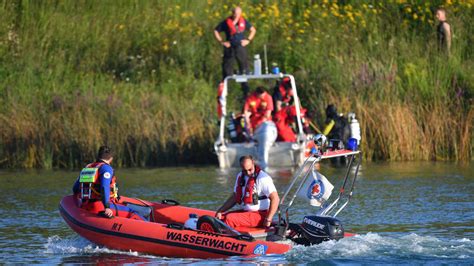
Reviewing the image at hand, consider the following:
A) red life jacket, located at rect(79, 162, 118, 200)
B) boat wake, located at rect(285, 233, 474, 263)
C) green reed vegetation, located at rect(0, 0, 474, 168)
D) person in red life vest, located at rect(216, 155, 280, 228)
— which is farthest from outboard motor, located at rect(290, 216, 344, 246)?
green reed vegetation, located at rect(0, 0, 474, 168)

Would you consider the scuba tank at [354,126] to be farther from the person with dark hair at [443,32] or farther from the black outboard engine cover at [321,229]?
the black outboard engine cover at [321,229]

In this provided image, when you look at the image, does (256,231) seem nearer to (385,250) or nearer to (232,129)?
(385,250)

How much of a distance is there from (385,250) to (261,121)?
10616 mm

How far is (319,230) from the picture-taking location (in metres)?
13.7

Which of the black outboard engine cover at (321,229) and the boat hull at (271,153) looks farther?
the boat hull at (271,153)

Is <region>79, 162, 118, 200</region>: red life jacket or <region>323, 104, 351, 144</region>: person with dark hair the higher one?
<region>323, 104, 351, 144</region>: person with dark hair

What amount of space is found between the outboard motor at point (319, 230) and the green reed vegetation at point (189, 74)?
987 cm

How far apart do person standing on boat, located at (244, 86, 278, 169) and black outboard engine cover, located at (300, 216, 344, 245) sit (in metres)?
9.13

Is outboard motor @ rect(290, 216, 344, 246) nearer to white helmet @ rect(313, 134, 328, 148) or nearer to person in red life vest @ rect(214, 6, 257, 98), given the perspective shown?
white helmet @ rect(313, 134, 328, 148)

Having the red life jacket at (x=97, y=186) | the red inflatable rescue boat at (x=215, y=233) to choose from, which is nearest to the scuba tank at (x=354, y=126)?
the red life jacket at (x=97, y=186)

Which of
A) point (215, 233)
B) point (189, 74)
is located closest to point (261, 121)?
point (189, 74)

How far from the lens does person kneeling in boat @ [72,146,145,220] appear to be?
47.9 ft

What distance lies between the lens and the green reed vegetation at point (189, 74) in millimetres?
24188

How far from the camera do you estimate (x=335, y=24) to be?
29719mm
